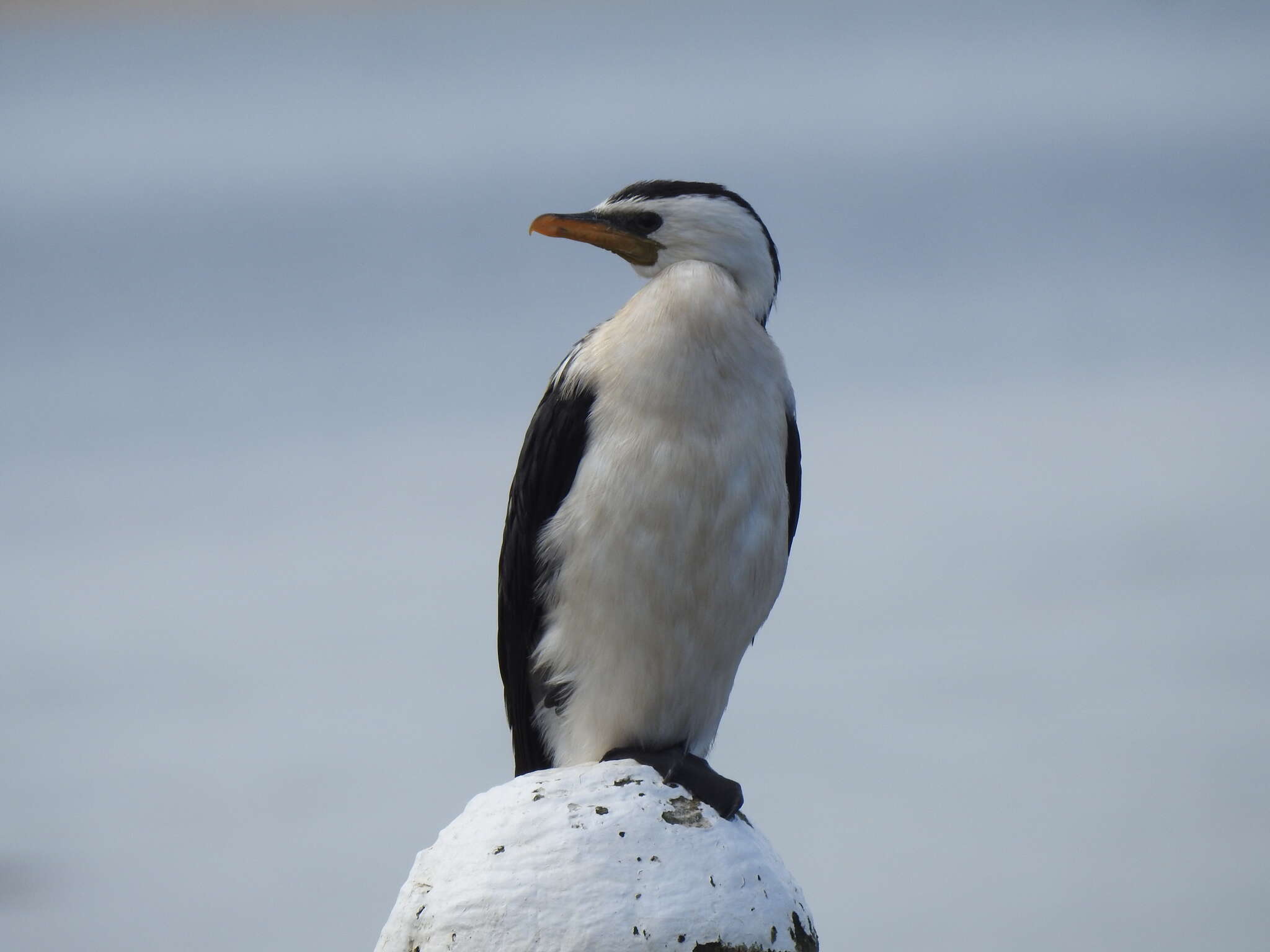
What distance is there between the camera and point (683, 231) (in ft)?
20.9

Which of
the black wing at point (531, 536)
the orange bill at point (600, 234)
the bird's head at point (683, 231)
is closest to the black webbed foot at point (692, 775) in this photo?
the black wing at point (531, 536)

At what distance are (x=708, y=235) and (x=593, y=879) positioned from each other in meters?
2.69

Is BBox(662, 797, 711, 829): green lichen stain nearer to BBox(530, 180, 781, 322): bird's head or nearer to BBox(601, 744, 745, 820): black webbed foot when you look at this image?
BBox(601, 744, 745, 820): black webbed foot

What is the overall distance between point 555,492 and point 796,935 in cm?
207

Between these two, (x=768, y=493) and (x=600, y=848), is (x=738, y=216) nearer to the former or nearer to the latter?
(x=768, y=493)

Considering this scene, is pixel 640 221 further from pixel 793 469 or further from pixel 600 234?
pixel 793 469

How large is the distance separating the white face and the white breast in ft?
0.27

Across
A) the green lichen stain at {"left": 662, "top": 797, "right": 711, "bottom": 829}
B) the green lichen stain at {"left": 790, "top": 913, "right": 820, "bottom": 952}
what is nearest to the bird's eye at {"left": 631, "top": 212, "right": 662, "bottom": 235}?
the green lichen stain at {"left": 662, "top": 797, "right": 711, "bottom": 829}

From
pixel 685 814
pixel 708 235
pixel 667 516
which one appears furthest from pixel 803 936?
pixel 708 235

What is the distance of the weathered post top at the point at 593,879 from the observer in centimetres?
532

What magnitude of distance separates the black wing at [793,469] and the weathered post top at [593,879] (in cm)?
168

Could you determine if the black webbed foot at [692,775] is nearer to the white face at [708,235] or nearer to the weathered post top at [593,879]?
the weathered post top at [593,879]

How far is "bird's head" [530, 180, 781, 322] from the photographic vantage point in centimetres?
635

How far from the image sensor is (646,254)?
644 cm
